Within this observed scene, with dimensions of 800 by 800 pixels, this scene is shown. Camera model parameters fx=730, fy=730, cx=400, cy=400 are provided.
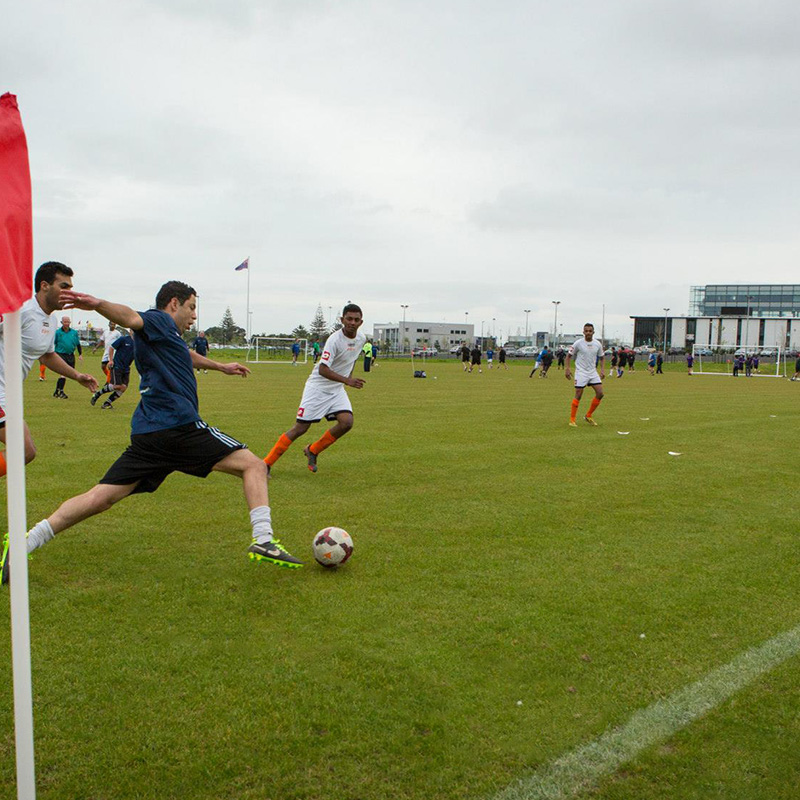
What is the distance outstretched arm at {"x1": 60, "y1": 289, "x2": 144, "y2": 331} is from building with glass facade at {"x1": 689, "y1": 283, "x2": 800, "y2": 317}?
137907 millimetres

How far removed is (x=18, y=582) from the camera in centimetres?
221

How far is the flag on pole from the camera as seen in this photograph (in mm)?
2184

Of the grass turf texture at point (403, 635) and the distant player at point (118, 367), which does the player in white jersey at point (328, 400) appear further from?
the distant player at point (118, 367)

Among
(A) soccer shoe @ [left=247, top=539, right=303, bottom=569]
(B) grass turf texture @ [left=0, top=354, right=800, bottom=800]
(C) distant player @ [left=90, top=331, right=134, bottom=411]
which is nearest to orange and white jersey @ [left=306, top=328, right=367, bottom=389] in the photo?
(B) grass turf texture @ [left=0, top=354, right=800, bottom=800]

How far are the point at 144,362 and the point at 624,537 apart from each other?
4.15 meters

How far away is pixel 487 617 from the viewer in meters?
4.37

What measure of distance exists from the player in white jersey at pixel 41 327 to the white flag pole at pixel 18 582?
9.93 feet

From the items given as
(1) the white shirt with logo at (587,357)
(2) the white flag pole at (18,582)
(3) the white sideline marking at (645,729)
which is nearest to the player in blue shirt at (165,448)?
(3) the white sideline marking at (645,729)

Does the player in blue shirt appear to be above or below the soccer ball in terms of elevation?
above

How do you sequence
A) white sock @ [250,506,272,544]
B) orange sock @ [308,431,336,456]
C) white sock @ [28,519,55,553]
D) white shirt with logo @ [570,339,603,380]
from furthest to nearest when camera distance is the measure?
white shirt with logo @ [570,339,603,380], orange sock @ [308,431,336,456], white sock @ [250,506,272,544], white sock @ [28,519,55,553]

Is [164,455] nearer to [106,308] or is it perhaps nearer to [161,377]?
[161,377]

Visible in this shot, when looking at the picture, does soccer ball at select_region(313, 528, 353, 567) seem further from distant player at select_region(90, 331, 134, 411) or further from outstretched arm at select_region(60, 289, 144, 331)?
distant player at select_region(90, 331, 134, 411)

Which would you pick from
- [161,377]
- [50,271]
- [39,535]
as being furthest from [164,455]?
[50,271]

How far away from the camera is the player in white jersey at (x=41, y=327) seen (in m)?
5.64
